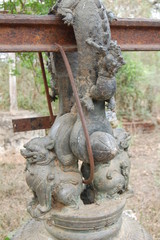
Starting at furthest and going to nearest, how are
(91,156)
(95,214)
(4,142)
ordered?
(4,142)
(95,214)
(91,156)

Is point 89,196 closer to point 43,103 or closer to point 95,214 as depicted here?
point 95,214

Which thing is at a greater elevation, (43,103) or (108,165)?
(108,165)

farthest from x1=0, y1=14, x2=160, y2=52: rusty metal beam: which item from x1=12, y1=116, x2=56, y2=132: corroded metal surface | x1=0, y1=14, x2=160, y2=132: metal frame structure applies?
x1=12, y1=116, x2=56, y2=132: corroded metal surface

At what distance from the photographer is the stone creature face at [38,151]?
1255mm

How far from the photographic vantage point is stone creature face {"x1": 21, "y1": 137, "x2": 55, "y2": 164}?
4.12ft

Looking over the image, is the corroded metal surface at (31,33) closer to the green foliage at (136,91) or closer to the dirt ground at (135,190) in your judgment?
the dirt ground at (135,190)

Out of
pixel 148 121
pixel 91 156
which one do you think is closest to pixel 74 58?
pixel 91 156

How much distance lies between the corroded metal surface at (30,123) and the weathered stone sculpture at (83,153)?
20 centimetres

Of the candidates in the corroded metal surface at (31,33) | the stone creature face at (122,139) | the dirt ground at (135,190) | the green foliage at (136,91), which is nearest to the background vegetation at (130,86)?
the green foliage at (136,91)

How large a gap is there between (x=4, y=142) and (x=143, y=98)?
327cm

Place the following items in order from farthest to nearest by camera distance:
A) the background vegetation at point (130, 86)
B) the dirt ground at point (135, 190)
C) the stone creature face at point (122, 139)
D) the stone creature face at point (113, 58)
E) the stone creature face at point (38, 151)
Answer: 1. the background vegetation at point (130, 86)
2. the dirt ground at point (135, 190)
3. the stone creature face at point (122, 139)
4. the stone creature face at point (38, 151)
5. the stone creature face at point (113, 58)

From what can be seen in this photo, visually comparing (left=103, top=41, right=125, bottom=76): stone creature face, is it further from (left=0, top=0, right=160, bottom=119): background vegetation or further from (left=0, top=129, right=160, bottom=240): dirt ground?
(left=0, top=0, right=160, bottom=119): background vegetation

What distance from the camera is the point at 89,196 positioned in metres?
1.45

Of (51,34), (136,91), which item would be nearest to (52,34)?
(51,34)
